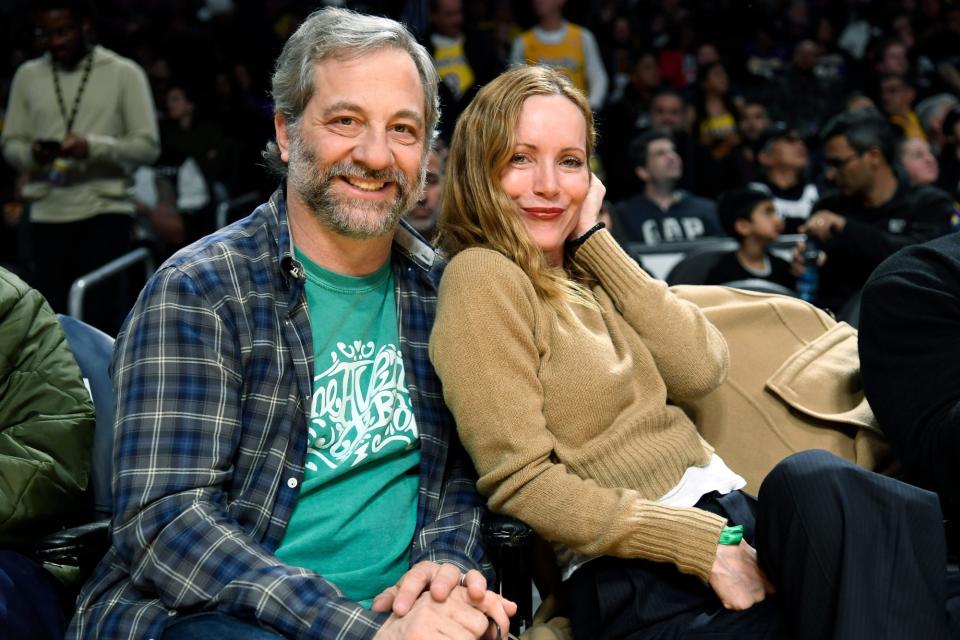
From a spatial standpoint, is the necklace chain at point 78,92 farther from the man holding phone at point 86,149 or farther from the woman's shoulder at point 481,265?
the woman's shoulder at point 481,265

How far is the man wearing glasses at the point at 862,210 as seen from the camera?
4.67 m

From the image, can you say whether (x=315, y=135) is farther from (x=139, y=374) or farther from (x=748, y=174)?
(x=748, y=174)

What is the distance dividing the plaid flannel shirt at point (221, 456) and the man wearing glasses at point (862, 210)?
3044 millimetres

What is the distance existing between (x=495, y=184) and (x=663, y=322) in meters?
0.42

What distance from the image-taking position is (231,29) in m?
9.09

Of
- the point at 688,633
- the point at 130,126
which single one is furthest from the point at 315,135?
the point at 130,126

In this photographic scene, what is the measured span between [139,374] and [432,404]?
54 cm

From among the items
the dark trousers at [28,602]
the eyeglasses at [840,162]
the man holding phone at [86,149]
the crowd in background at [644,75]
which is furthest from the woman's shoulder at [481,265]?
the crowd in background at [644,75]

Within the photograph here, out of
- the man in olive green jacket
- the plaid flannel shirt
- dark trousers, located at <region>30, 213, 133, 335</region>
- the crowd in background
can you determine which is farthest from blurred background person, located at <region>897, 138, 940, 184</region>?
the man in olive green jacket

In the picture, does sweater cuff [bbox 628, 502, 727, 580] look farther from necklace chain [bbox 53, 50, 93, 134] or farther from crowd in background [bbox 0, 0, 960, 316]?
crowd in background [bbox 0, 0, 960, 316]

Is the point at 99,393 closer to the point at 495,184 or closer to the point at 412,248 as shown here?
the point at 412,248

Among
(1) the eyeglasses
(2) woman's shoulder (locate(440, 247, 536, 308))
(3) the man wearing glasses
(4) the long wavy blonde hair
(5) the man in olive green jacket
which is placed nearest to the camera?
(5) the man in olive green jacket

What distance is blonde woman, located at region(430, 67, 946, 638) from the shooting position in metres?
1.84

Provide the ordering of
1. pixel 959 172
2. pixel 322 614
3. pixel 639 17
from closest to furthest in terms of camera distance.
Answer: pixel 322 614, pixel 959 172, pixel 639 17
